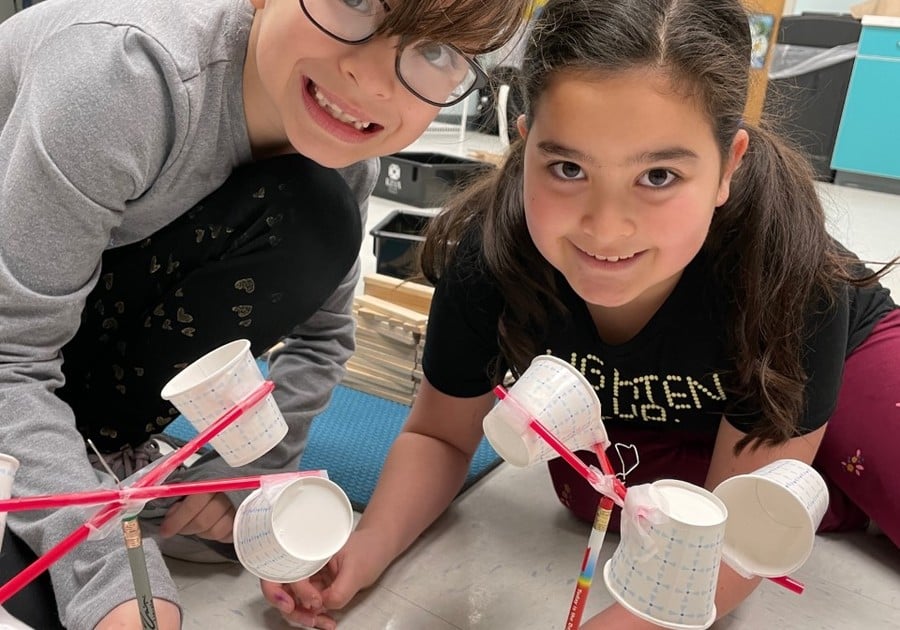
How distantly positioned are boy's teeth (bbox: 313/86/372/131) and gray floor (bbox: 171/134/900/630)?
1.70 feet

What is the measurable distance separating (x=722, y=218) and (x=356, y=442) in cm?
65

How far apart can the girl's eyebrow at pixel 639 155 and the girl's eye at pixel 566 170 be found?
2 cm

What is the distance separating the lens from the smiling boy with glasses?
2.44 feet

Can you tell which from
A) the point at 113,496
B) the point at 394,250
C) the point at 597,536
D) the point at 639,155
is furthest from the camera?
the point at 394,250

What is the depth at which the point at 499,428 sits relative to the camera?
0.57m

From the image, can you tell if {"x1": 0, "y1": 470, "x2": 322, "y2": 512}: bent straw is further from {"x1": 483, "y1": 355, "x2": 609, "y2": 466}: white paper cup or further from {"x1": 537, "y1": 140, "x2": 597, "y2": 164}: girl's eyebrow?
{"x1": 537, "y1": 140, "x2": 597, "y2": 164}: girl's eyebrow

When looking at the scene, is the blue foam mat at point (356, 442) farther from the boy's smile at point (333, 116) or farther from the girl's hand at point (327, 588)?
the boy's smile at point (333, 116)

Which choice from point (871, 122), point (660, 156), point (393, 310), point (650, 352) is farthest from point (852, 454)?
point (871, 122)

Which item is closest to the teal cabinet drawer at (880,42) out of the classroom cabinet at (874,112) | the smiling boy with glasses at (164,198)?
the classroom cabinet at (874,112)

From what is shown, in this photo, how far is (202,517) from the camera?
2.95 ft

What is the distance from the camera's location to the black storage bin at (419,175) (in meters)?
2.57

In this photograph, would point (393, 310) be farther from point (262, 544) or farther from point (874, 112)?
point (874, 112)

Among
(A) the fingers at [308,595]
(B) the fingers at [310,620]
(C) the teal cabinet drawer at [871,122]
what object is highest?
(A) the fingers at [308,595]

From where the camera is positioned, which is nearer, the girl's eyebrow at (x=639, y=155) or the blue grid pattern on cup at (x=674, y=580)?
the blue grid pattern on cup at (x=674, y=580)
